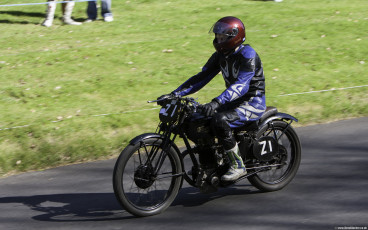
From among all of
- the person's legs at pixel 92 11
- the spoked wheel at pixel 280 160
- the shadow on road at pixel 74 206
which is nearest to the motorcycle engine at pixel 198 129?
the spoked wheel at pixel 280 160

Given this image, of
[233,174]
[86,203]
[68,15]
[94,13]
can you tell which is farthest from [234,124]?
[94,13]

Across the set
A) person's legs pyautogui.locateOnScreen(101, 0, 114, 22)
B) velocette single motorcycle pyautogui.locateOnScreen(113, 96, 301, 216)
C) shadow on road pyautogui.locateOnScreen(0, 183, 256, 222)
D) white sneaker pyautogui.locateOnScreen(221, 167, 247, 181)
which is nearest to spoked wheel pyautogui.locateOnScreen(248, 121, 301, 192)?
velocette single motorcycle pyautogui.locateOnScreen(113, 96, 301, 216)

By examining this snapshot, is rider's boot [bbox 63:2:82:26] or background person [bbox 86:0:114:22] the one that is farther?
background person [bbox 86:0:114:22]

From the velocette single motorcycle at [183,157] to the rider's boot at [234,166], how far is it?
8cm

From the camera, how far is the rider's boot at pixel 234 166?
5957 millimetres

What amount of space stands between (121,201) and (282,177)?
1.97m

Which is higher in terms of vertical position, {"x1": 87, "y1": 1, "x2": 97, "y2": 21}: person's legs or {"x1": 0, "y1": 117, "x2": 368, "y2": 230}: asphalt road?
{"x1": 87, "y1": 1, "x2": 97, "y2": 21}: person's legs

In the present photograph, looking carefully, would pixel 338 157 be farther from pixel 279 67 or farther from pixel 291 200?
pixel 279 67

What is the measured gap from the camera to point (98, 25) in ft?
48.4

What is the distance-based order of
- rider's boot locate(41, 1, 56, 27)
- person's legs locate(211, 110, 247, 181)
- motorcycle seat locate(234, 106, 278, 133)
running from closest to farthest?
1. person's legs locate(211, 110, 247, 181)
2. motorcycle seat locate(234, 106, 278, 133)
3. rider's boot locate(41, 1, 56, 27)

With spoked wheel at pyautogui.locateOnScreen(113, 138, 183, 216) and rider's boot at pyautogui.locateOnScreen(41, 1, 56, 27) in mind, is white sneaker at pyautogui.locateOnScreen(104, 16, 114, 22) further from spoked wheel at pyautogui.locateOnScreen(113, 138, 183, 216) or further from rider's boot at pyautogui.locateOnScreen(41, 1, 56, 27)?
spoked wheel at pyautogui.locateOnScreen(113, 138, 183, 216)

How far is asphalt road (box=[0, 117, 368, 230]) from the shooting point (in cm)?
557

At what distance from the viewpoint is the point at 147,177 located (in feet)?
19.1

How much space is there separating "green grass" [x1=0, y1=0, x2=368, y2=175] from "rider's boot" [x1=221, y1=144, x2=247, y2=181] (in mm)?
2747
